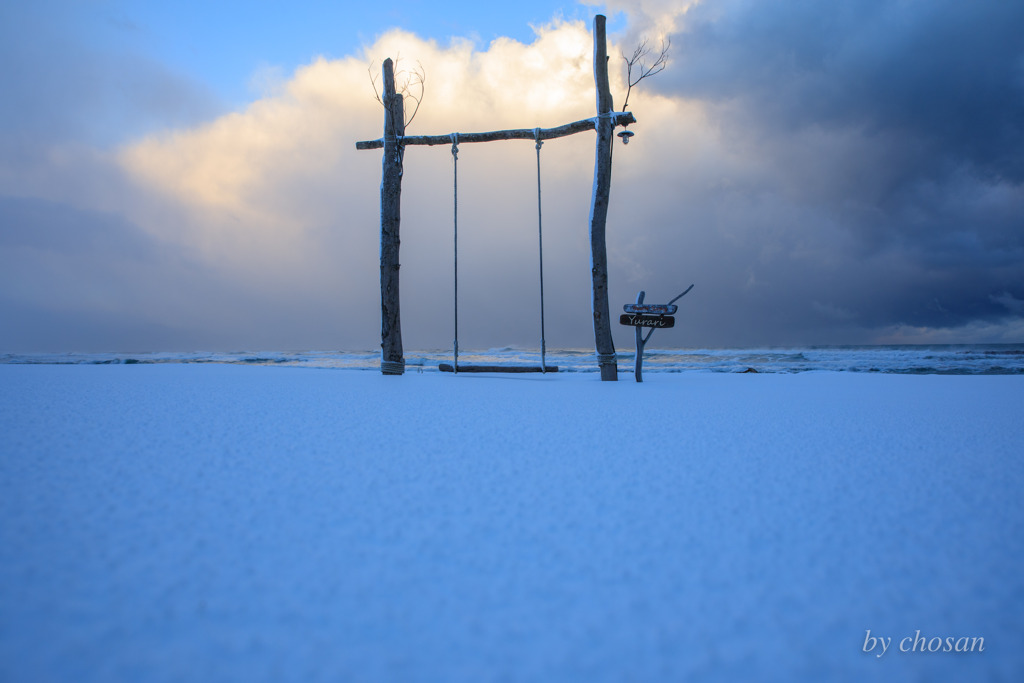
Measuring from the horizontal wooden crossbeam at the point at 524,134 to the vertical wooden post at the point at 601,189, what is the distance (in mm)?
126

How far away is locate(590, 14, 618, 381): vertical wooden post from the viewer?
529 cm

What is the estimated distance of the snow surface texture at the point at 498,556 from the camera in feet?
2.32

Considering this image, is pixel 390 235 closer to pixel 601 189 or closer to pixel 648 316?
pixel 601 189

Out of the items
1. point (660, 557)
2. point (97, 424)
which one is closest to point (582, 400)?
point (660, 557)

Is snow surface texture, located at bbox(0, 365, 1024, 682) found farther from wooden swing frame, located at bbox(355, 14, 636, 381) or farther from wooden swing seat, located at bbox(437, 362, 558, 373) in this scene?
wooden swing seat, located at bbox(437, 362, 558, 373)

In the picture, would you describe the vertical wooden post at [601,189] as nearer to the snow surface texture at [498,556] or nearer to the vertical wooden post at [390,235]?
the vertical wooden post at [390,235]

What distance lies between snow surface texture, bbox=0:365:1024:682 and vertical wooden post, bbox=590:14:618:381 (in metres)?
3.35

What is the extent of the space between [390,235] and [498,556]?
206 inches

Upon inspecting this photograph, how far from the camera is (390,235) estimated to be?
18.7 ft

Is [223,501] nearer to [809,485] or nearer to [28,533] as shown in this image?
[28,533]

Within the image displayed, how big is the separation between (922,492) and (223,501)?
2.00 metres

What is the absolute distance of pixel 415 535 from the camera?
1.07 m

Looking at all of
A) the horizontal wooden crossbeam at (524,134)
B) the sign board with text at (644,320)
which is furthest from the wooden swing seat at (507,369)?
the horizontal wooden crossbeam at (524,134)

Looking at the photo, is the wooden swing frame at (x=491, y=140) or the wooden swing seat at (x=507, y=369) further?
the wooden swing seat at (x=507, y=369)
